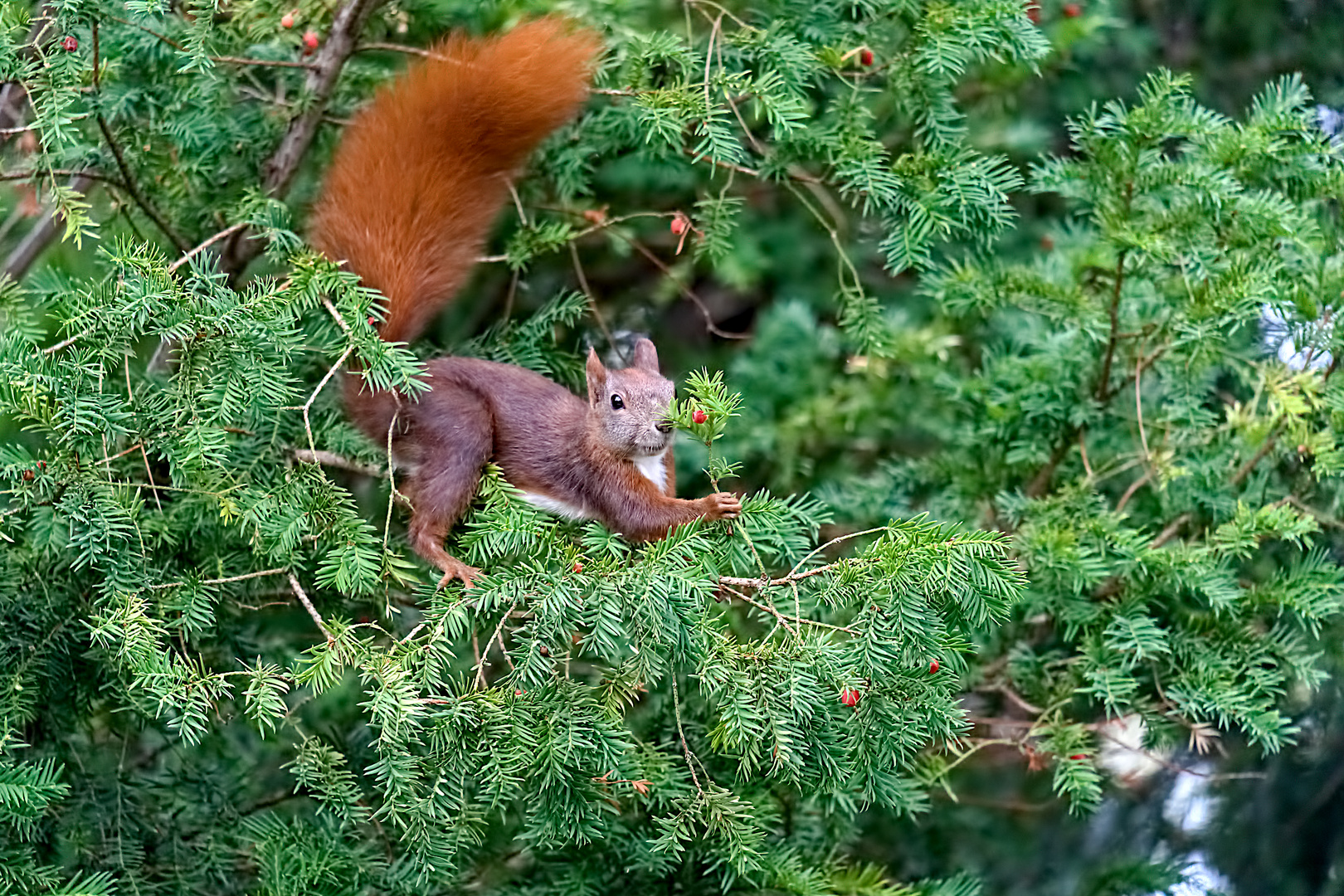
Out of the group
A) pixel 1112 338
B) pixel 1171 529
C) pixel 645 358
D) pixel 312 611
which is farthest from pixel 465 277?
pixel 1171 529

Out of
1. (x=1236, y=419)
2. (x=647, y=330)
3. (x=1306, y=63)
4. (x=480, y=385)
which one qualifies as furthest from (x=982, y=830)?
(x=1306, y=63)

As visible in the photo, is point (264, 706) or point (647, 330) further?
point (647, 330)

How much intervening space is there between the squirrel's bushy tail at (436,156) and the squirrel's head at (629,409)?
0.31m

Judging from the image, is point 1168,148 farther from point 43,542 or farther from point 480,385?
point 43,542

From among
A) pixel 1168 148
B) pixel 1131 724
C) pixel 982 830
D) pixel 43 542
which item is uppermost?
pixel 1168 148

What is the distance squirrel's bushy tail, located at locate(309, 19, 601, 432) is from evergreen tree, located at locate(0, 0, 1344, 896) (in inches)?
3.8

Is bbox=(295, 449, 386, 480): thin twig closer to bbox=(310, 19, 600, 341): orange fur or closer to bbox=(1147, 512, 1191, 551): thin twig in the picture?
bbox=(310, 19, 600, 341): orange fur

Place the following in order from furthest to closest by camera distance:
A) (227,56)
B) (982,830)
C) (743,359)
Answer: (743,359)
(982,830)
(227,56)

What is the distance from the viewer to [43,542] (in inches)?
76.6

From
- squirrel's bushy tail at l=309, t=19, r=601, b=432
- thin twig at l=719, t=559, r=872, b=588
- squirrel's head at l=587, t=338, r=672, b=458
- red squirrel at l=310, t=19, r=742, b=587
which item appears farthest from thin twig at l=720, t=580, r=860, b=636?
squirrel's bushy tail at l=309, t=19, r=601, b=432

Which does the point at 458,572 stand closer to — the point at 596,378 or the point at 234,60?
the point at 596,378

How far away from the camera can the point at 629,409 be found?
7.68ft

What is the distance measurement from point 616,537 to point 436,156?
755mm

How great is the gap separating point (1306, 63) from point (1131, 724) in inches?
58.5
